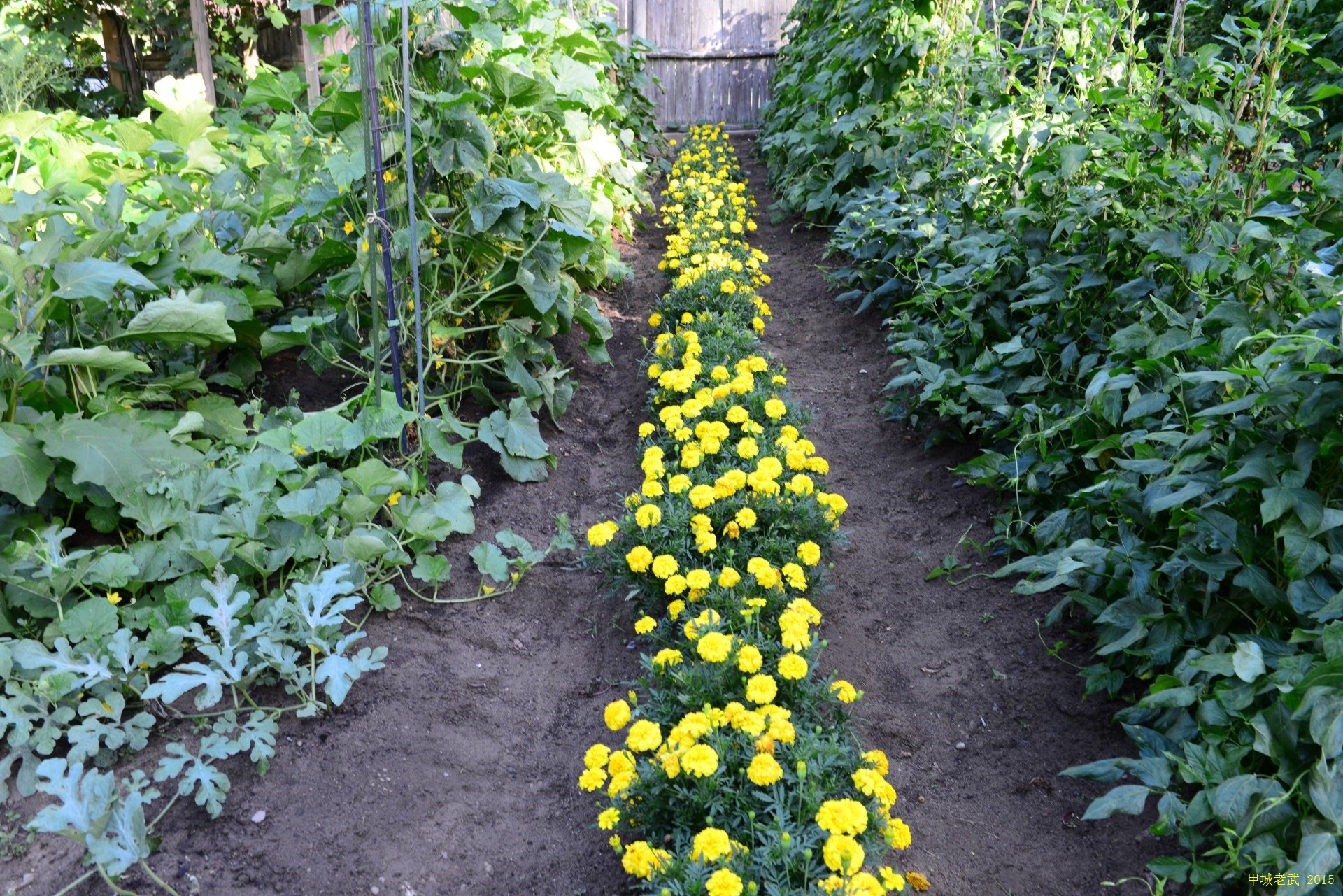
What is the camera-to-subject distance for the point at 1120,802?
163cm

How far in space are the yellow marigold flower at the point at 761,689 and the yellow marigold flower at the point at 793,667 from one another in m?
0.04

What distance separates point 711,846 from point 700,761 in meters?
0.19

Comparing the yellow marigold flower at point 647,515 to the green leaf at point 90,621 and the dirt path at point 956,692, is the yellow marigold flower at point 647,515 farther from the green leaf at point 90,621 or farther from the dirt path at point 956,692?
the green leaf at point 90,621

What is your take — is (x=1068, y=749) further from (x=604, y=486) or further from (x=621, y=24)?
(x=621, y=24)

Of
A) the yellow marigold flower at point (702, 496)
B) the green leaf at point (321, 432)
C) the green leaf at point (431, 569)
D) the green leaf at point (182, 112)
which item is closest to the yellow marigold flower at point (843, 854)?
the yellow marigold flower at point (702, 496)

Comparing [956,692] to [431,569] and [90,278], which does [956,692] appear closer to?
[431,569]

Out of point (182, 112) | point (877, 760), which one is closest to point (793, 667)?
point (877, 760)

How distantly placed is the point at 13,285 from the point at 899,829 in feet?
8.72

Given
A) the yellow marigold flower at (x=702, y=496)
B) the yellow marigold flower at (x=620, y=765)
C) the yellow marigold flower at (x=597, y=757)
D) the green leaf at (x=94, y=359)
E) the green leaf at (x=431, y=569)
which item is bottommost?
the green leaf at (x=431, y=569)

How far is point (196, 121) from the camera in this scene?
3875 millimetres

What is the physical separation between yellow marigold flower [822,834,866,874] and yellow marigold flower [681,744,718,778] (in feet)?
0.87

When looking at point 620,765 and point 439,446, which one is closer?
point 620,765

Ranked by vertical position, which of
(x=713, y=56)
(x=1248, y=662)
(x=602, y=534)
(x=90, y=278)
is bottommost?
(x=602, y=534)

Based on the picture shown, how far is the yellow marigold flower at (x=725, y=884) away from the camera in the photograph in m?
1.52
